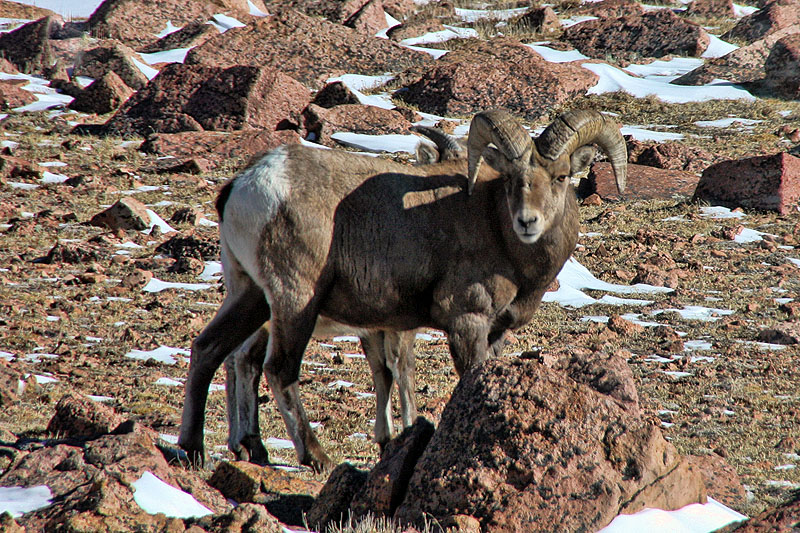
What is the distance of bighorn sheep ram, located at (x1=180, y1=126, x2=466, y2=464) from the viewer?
235 inches

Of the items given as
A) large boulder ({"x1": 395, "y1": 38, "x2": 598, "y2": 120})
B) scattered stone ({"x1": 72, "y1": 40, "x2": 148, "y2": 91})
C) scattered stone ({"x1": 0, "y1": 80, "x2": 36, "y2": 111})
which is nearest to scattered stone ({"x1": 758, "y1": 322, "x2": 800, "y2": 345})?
large boulder ({"x1": 395, "y1": 38, "x2": 598, "y2": 120})

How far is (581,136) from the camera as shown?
21.1 feet

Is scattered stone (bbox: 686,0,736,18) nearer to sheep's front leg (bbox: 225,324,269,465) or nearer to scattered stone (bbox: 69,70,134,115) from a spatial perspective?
scattered stone (bbox: 69,70,134,115)

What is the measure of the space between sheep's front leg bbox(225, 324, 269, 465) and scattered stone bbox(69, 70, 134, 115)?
16.1 metres

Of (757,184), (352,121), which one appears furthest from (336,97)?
(757,184)

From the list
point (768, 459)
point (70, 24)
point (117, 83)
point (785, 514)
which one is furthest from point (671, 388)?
point (70, 24)

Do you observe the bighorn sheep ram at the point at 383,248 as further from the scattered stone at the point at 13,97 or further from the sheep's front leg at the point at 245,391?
the scattered stone at the point at 13,97

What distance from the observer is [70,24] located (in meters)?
31.0

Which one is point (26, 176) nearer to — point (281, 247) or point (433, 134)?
point (433, 134)

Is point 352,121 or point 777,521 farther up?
point 777,521

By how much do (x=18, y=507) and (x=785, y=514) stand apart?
3.04 meters

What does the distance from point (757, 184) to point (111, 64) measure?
1622 cm

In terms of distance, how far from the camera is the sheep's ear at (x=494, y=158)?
6.18 metres

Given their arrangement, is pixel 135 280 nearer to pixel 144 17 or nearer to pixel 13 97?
pixel 13 97
